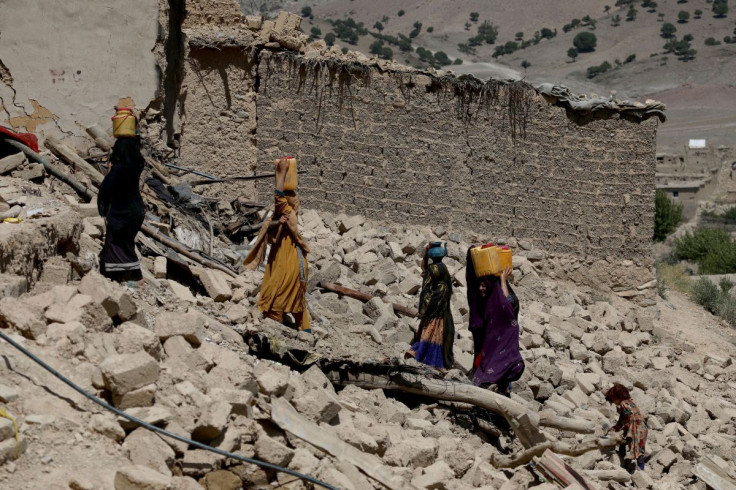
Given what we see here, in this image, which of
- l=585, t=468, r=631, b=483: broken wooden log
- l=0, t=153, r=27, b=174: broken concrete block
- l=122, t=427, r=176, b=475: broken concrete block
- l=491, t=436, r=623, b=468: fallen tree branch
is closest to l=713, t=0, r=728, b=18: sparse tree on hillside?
l=491, t=436, r=623, b=468: fallen tree branch

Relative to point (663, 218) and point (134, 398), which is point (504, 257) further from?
point (663, 218)

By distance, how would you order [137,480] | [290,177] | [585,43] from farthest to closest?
[585,43]
[290,177]
[137,480]

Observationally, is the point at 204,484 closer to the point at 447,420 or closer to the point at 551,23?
the point at 447,420

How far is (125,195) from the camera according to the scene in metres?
7.57

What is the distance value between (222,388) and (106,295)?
89 cm

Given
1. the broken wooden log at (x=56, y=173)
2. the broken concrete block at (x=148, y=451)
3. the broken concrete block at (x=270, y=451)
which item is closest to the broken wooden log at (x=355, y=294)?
the broken wooden log at (x=56, y=173)

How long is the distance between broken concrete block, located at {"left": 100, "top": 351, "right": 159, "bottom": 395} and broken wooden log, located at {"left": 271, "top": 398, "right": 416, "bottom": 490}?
878 mm

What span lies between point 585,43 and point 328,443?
233 feet

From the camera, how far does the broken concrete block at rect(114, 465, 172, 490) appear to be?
479 cm

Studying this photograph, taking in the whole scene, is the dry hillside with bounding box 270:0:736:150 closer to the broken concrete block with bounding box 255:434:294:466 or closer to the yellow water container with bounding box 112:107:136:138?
the yellow water container with bounding box 112:107:136:138

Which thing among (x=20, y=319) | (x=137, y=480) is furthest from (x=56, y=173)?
(x=137, y=480)

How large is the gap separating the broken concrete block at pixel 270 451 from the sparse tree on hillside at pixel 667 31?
73553mm

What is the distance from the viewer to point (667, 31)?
74.2 m

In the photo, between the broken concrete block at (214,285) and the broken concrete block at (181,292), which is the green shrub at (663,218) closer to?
the broken concrete block at (214,285)
